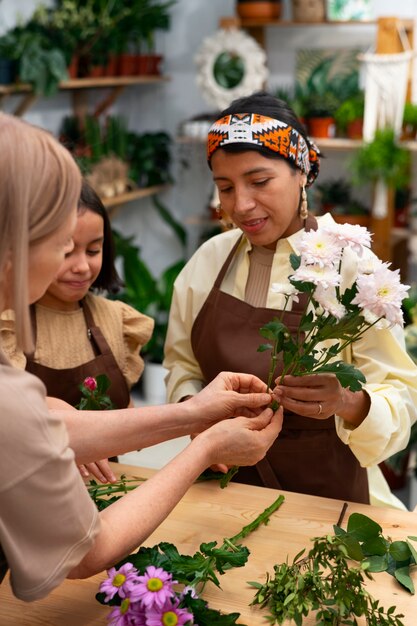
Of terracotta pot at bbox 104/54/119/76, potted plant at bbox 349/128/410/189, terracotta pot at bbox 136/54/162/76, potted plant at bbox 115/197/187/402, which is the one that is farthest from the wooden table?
terracotta pot at bbox 136/54/162/76

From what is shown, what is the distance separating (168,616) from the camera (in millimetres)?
1253

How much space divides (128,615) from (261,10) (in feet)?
14.8

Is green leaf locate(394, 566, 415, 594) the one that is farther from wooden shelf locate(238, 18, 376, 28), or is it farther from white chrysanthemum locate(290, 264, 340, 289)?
wooden shelf locate(238, 18, 376, 28)

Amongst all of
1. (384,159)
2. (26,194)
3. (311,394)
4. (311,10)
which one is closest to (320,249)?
(311,394)

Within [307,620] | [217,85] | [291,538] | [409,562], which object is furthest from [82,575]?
[217,85]

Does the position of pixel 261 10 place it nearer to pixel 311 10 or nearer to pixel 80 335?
pixel 311 10

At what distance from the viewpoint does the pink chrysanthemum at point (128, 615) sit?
1.26 metres

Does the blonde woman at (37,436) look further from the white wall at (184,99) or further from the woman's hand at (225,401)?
the white wall at (184,99)

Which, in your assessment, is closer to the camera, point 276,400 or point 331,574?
point 331,574

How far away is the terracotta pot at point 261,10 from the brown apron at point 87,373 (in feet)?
11.4

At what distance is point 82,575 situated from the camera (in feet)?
4.27

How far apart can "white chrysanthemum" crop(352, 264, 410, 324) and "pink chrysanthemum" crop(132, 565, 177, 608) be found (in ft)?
1.92

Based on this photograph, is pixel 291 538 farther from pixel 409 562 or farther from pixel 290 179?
pixel 290 179

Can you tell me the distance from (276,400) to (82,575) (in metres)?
0.59
